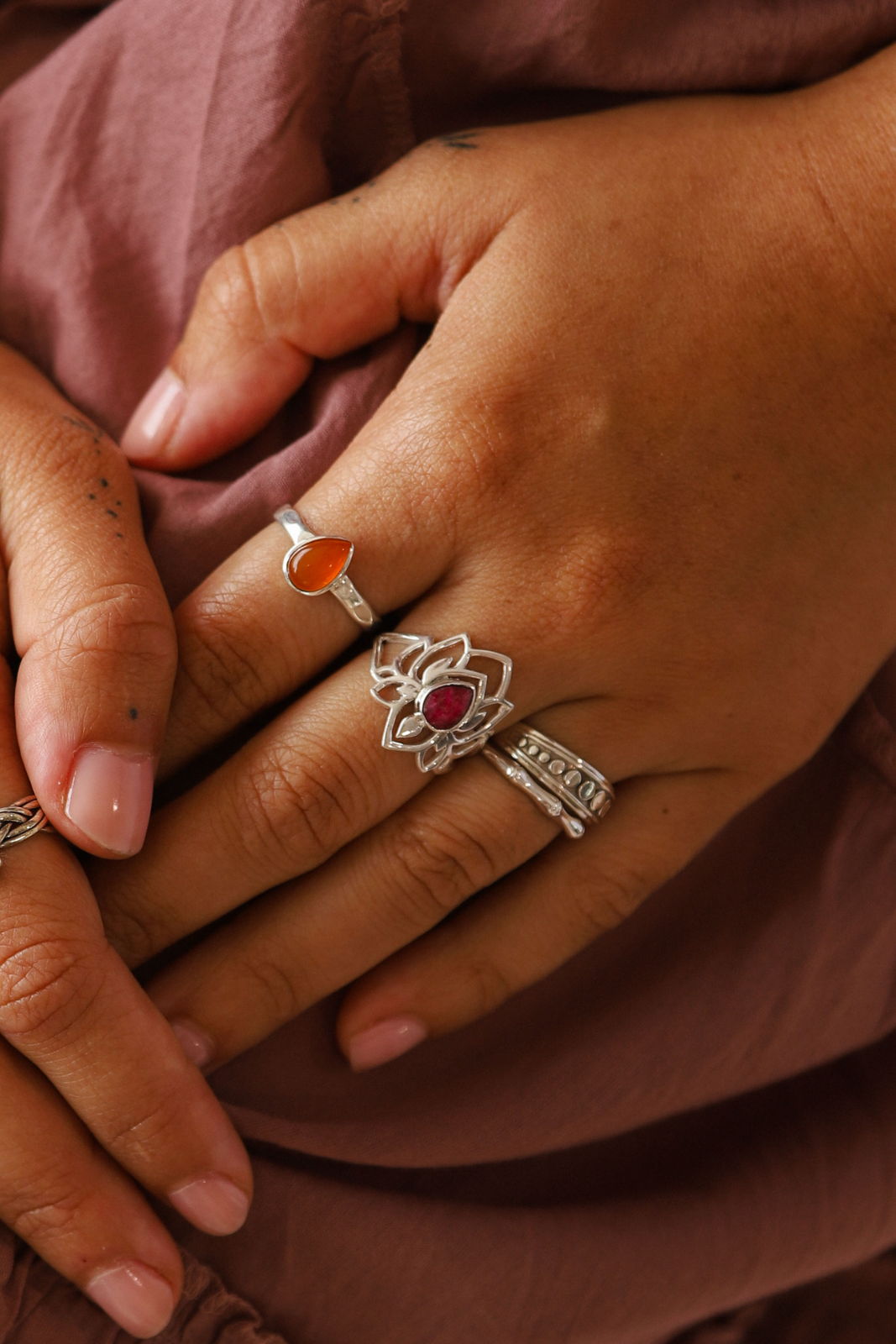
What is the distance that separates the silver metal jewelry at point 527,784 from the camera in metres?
0.80

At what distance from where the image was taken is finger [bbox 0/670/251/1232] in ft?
2.21

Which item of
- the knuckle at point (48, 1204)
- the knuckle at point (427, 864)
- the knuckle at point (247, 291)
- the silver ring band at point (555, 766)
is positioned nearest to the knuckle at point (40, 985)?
the knuckle at point (48, 1204)

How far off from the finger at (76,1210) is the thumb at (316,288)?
20.3 inches

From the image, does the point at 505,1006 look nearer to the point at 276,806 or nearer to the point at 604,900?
the point at 604,900

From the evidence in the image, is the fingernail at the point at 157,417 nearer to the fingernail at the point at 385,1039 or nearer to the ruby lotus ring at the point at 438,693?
the ruby lotus ring at the point at 438,693

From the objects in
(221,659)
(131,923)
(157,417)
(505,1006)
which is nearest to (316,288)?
(157,417)

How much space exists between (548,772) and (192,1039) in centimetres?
35

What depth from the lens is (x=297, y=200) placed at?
2.84 ft

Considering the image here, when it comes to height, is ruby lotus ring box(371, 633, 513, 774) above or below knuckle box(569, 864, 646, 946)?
above

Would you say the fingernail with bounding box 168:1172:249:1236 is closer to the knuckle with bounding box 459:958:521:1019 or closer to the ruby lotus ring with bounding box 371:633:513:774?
the knuckle with bounding box 459:958:521:1019

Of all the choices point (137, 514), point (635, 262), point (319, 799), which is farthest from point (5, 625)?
point (635, 262)

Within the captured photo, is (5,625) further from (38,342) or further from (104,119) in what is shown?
(104,119)

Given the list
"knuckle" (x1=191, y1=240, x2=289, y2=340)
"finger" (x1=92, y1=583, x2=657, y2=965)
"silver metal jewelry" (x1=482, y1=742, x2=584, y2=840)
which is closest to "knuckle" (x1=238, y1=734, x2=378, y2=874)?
"finger" (x1=92, y1=583, x2=657, y2=965)

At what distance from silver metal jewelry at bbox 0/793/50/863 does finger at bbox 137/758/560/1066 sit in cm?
18
